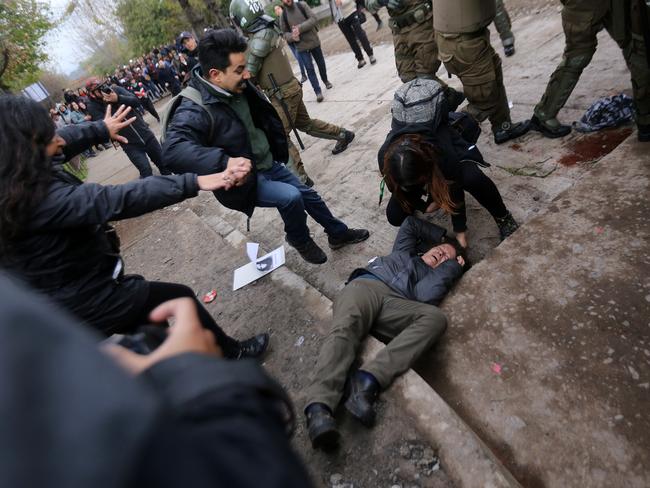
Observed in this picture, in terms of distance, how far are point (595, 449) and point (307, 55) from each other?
22.7 ft

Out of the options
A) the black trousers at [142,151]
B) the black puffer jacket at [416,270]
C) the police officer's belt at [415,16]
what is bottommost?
the black puffer jacket at [416,270]

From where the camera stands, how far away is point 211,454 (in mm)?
455

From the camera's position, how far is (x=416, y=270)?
7.72ft

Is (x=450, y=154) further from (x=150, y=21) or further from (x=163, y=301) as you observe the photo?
(x=150, y=21)

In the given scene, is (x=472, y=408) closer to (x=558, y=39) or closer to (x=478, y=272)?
(x=478, y=272)

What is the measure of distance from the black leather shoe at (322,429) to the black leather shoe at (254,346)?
68 cm

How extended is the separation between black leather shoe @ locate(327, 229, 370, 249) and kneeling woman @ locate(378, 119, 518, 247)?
534mm

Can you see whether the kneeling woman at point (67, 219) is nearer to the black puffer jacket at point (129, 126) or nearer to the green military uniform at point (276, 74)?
the green military uniform at point (276, 74)

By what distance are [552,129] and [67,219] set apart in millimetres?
3468

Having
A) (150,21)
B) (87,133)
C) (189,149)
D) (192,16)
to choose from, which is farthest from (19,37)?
(150,21)

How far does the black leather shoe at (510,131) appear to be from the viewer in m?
3.42

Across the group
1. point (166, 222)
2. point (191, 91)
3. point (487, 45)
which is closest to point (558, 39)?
point (487, 45)

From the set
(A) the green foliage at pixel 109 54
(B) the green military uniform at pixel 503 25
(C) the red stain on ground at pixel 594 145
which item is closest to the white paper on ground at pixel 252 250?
(C) the red stain on ground at pixel 594 145

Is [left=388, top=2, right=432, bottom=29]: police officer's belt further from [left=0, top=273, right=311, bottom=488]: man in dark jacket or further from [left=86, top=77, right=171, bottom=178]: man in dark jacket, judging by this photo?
[left=0, top=273, right=311, bottom=488]: man in dark jacket
